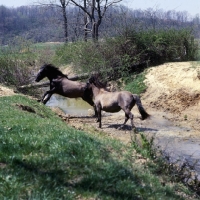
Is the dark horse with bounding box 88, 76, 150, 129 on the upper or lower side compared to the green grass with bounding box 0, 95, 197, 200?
lower

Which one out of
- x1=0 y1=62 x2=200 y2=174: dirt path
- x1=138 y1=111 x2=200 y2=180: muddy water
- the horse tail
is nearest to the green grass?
x1=138 y1=111 x2=200 y2=180: muddy water

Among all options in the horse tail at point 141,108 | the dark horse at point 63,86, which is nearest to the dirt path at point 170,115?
the horse tail at point 141,108

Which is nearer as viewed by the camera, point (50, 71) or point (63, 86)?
point (63, 86)

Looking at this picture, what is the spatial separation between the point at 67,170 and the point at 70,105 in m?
17.6

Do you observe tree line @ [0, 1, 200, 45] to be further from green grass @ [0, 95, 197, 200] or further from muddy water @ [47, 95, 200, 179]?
green grass @ [0, 95, 197, 200]

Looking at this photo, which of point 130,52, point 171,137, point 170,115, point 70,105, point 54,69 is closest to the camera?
point 171,137

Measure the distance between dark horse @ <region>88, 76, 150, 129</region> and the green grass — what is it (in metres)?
6.86

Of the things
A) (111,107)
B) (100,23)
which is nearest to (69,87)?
(111,107)

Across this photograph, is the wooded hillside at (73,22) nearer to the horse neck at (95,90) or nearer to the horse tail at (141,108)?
the horse neck at (95,90)

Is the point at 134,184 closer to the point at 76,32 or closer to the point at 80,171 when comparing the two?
the point at 80,171

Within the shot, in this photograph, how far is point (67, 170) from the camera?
24.4 feet

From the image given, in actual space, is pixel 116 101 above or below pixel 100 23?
below

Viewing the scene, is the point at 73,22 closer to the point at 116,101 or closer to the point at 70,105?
the point at 70,105

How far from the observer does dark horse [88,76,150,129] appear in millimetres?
16750
